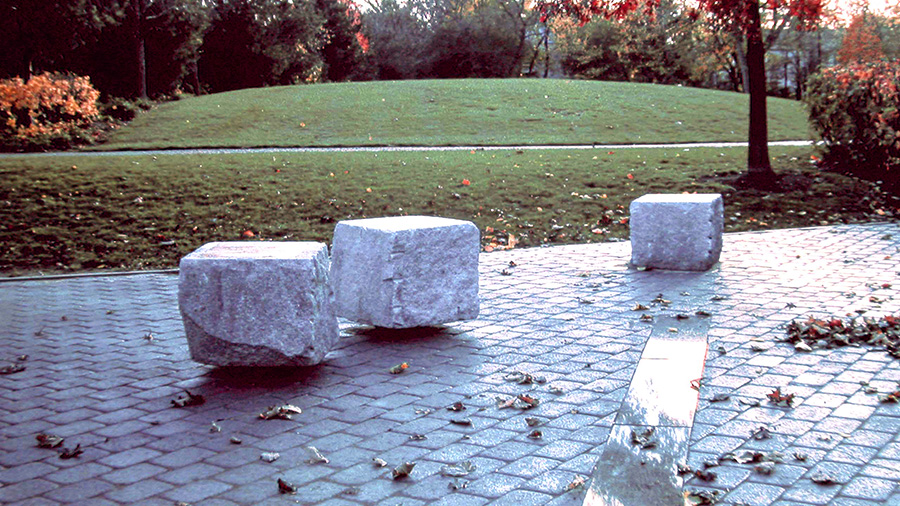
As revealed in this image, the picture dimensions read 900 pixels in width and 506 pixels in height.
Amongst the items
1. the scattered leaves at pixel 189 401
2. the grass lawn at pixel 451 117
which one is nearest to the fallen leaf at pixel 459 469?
the scattered leaves at pixel 189 401

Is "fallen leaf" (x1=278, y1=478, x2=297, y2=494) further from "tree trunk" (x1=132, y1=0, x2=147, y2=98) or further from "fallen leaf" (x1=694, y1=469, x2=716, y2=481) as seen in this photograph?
"tree trunk" (x1=132, y1=0, x2=147, y2=98)

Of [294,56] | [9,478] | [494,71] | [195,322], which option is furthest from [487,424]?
[494,71]

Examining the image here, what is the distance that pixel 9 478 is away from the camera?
12.5 feet

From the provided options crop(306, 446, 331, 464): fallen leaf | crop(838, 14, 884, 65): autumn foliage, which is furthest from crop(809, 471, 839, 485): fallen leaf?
crop(838, 14, 884, 65): autumn foliage

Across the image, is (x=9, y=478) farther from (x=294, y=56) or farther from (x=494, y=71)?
(x=494, y=71)

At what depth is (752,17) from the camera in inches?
503

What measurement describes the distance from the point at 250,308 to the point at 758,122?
11647mm

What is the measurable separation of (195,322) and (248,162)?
10.3 meters

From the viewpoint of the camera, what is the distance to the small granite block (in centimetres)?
604

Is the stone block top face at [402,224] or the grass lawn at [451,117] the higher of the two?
the grass lawn at [451,117]

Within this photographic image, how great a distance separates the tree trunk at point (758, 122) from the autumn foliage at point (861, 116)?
1491mm

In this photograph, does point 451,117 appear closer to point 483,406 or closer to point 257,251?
point 257,251

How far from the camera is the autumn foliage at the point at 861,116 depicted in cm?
1391

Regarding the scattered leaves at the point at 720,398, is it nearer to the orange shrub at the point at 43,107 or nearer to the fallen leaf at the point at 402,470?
the fallen leaf at the point at 402,470
